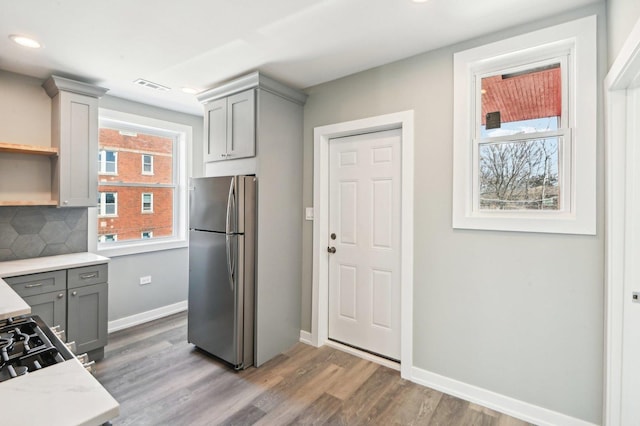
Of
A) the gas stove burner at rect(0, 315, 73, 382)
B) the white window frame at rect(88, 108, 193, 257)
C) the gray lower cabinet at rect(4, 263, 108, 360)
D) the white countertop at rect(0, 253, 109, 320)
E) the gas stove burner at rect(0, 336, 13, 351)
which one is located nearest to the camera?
the gas stove burner at rect(0, 315, 73, 382)

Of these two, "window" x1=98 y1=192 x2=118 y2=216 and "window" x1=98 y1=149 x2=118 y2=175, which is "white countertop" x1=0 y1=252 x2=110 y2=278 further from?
"window" x1=98 y1=149 x2=118 y2=175

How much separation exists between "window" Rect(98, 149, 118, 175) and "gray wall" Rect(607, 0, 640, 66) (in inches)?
170

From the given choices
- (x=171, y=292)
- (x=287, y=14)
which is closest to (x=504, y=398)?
(x=287, y=14)

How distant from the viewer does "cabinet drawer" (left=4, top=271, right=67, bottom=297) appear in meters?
2.37

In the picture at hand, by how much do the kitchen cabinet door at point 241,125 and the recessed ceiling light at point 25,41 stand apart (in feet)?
4.54

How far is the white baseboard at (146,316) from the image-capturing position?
11.4 feet

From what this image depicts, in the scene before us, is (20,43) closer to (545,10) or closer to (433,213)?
(433,213)

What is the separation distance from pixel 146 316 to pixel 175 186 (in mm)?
1613

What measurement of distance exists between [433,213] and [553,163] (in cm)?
81

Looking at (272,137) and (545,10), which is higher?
(545,10)

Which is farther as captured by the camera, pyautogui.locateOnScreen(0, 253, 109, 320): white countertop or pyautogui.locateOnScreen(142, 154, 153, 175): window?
pyautogui.locateOnScreen(142, 154, 153, 175): window

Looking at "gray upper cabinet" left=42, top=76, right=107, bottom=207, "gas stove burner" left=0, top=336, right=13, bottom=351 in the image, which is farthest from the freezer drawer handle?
"gas stove burner" left=0, top=336, right=13, bottom=351

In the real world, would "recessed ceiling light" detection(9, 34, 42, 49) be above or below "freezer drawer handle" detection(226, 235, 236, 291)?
above

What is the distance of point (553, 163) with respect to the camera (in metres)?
2.06
